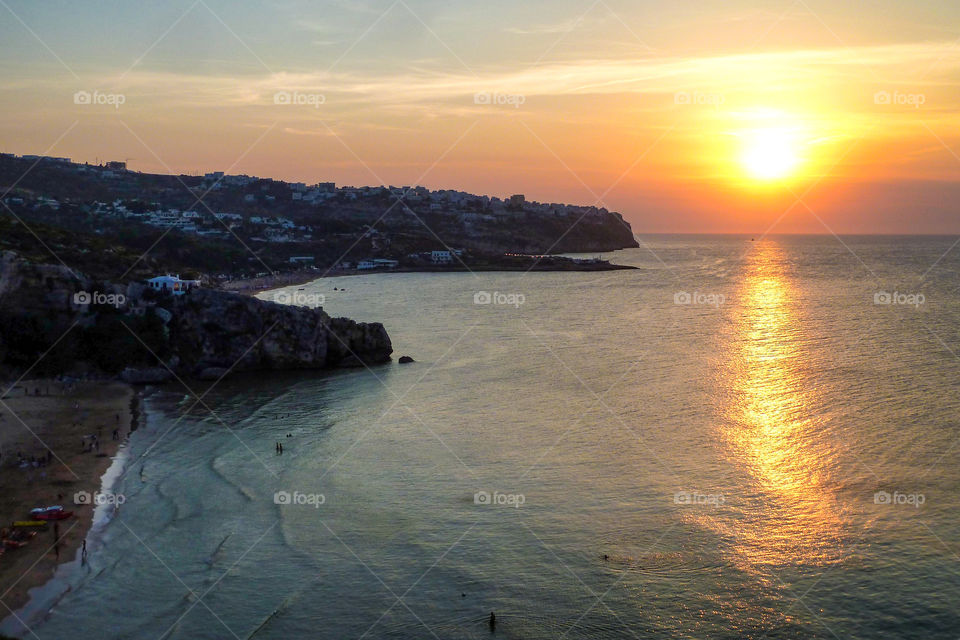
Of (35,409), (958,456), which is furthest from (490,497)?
(35,409)

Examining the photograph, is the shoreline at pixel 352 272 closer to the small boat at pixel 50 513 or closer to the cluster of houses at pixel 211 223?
the cluster of houses at pixel 211 223

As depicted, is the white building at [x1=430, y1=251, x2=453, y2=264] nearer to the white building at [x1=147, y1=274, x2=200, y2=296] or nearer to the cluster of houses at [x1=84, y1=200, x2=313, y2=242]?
the cluster of houses at [x1=84, y1=200, x2=313, y2=242]

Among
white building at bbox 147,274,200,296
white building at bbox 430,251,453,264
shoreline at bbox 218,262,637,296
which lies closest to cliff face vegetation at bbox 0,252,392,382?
white building at bbox 147,274,200,296

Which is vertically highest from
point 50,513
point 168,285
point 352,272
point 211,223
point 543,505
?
point 211,223

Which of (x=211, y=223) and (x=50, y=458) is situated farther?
(x=211, y=223)

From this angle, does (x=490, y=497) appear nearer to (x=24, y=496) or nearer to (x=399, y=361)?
(x=24, y=496)

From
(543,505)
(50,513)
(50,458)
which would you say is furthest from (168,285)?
(543,505)

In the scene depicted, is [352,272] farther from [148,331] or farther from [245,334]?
[148,331]
